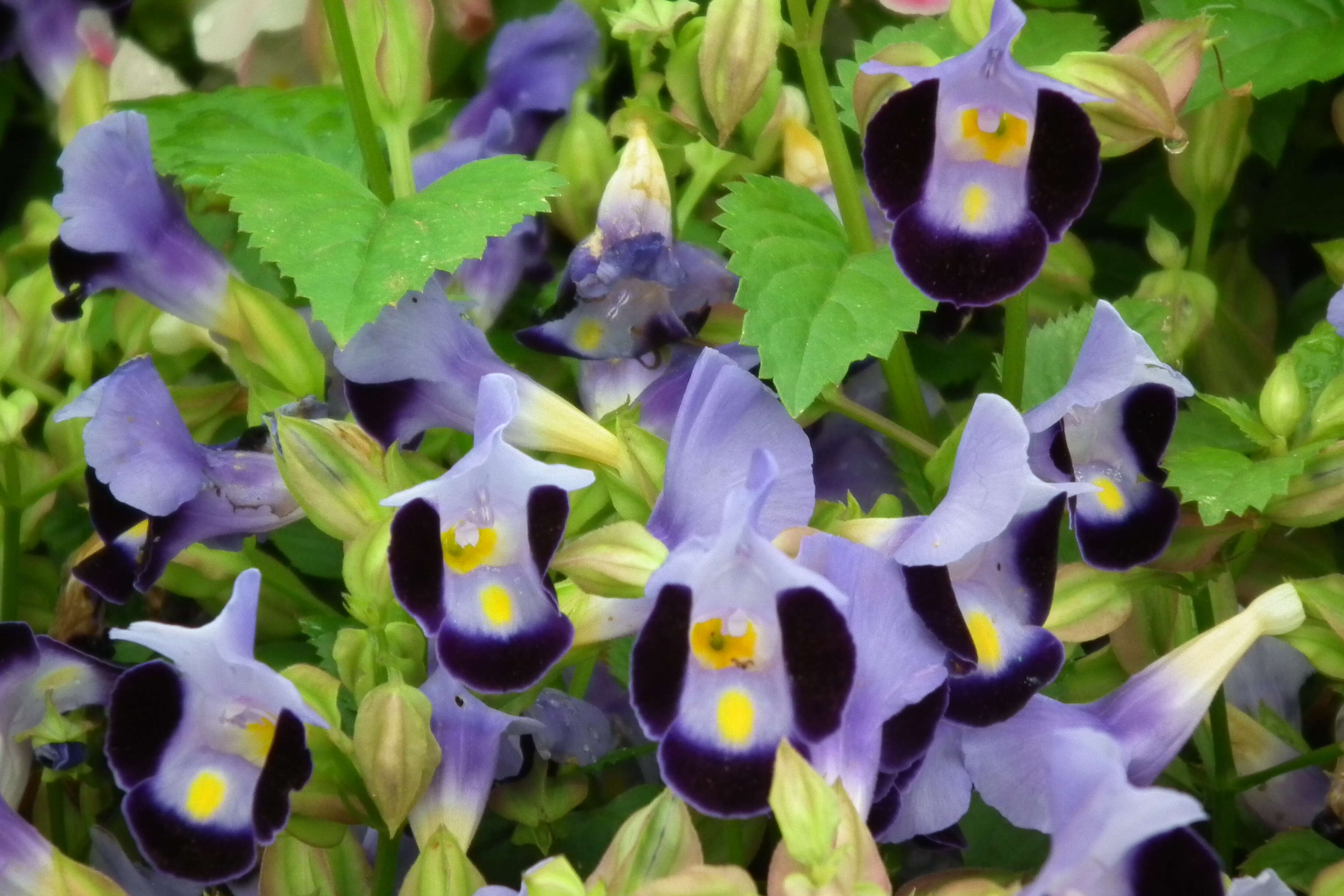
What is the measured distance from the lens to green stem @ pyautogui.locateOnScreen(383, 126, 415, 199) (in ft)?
2.73

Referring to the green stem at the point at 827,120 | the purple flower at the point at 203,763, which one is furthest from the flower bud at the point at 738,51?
the purple flower at the point at 203,763

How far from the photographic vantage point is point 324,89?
1013 millimetres

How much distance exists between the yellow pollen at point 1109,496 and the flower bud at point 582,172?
0.35 metres

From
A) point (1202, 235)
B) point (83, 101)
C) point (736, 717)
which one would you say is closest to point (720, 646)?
point (736, 717)

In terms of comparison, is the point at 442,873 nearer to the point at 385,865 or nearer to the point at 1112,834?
the point at 385,865

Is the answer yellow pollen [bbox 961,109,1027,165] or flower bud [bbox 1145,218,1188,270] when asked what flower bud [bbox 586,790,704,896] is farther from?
flower bud [bbox 1145,218,1188,270]

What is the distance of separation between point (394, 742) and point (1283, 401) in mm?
447

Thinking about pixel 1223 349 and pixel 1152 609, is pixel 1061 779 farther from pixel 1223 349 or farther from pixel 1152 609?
pixel 1223 349

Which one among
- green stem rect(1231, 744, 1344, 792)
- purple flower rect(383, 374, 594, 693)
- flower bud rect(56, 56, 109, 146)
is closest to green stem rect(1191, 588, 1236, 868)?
green stem rect(1231, 744, 1344, 792)

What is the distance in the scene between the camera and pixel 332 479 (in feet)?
2.24

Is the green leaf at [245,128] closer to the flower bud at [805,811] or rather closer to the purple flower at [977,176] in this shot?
the purple flower at [977,176]

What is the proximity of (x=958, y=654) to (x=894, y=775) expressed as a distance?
63 millimetres

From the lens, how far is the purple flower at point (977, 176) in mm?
625

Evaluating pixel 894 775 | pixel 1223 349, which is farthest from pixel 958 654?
pixel 1223 349
